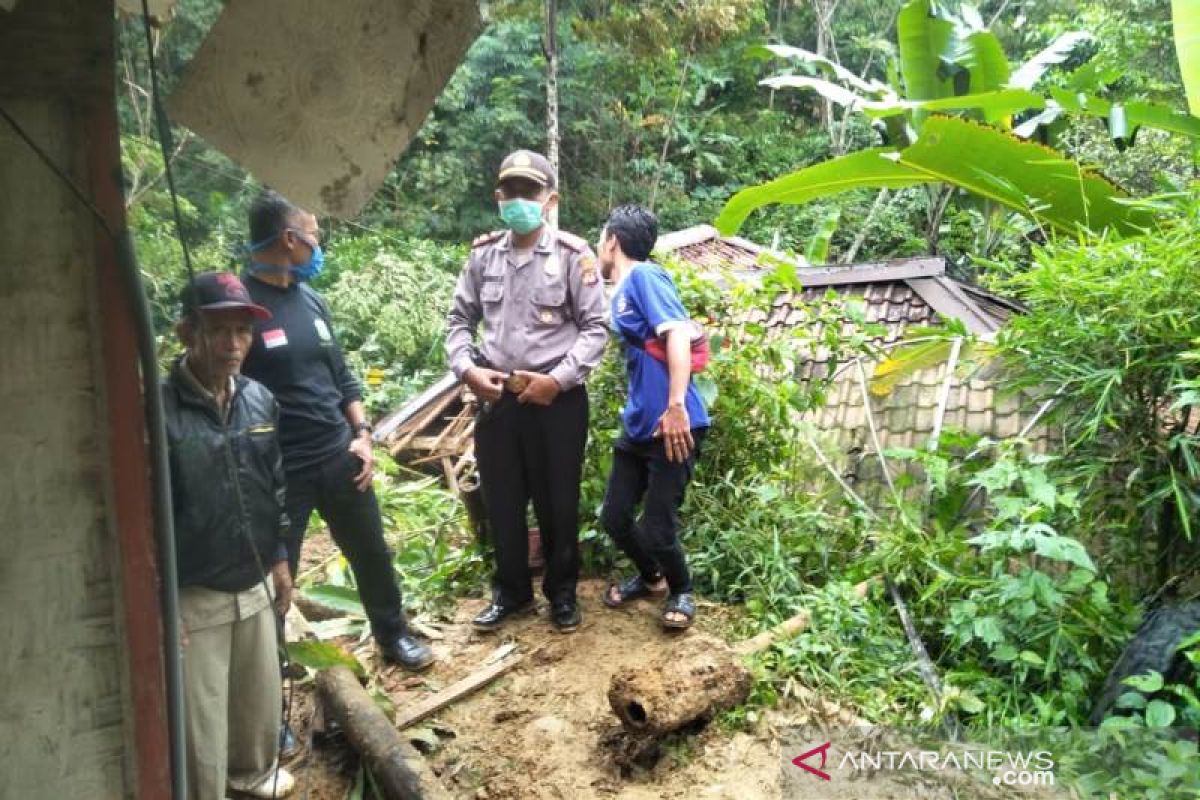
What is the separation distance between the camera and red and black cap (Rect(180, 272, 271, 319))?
5.35ft

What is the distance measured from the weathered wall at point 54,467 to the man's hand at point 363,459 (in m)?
1.61

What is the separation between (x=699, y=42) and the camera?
1179 cm

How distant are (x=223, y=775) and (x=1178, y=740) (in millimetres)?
2750

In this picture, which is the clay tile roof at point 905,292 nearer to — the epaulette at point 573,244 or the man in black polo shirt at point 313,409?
the epaulette at point 573,244

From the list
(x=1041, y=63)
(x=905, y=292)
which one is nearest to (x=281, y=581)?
(x=905, y=292)

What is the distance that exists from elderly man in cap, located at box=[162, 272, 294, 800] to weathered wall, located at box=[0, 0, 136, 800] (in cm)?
24

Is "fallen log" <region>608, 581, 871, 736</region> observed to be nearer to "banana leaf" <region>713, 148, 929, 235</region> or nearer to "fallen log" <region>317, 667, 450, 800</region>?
"fallen log" <region>317, 667, 450, 800</region>

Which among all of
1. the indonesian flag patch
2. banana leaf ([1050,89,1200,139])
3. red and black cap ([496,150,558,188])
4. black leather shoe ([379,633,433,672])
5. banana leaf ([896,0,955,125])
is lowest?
black leather shoe ([379,633,433,672])

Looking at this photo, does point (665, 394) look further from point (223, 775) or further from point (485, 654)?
point (223, 775)

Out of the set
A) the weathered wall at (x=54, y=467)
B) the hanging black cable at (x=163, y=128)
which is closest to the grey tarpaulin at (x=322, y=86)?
the hanging black cable at (x=163, y=128)

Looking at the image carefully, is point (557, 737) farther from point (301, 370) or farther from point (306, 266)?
point (306, 266)

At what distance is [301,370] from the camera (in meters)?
2.93

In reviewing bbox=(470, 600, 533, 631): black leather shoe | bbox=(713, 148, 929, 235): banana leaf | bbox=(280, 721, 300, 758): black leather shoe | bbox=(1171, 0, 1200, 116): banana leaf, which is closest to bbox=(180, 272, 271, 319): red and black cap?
bbox=(280, 721, 300, 758): black leather shoe

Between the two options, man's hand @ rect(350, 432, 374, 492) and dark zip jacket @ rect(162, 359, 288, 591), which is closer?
dark zip jacket @ rect(162, 359, 288, 591)
